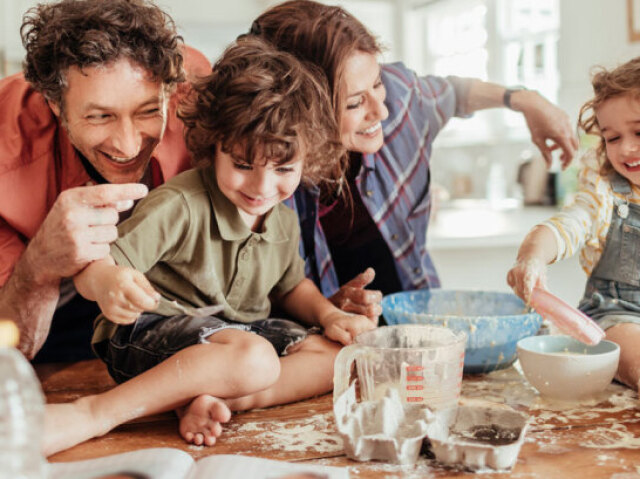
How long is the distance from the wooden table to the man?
24 centimetres

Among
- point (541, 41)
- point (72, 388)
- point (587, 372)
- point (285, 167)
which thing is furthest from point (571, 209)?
point (541, 41)

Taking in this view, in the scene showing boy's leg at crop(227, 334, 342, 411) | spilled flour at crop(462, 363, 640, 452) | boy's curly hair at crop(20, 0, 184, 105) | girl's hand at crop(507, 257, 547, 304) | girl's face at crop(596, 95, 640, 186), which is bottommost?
spilled flour at crop(462, 363, 640, 452)

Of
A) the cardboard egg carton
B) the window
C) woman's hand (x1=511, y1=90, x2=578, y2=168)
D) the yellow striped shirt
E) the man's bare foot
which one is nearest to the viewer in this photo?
the cardboard egg carton

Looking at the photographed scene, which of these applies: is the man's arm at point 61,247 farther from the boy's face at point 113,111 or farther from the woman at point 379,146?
the woman at point 379,146

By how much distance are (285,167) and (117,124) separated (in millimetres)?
298

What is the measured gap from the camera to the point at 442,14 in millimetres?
3936

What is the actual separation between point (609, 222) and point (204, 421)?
2.78 ft

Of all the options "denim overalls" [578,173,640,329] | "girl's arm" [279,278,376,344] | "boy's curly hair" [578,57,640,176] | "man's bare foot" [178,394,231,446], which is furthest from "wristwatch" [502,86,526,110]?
"man's bare foot" [178,394,231,446]

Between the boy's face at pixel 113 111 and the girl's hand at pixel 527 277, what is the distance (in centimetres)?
66

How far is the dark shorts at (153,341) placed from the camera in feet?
3.41

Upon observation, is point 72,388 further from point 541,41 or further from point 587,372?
point 541,41

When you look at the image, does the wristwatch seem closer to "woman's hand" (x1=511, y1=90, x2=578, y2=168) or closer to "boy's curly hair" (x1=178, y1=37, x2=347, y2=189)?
"woman's hand" (x1=511, y1=90, x2=578, y2=168)

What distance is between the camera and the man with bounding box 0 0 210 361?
41.2 inches

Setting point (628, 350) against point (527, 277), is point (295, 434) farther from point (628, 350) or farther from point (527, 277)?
point (628, 350)
